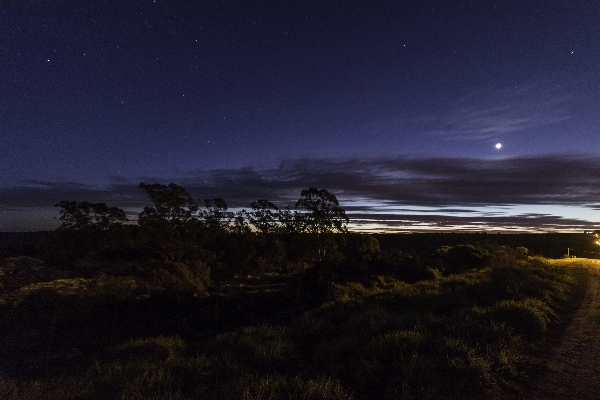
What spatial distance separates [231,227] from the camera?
1585 inches

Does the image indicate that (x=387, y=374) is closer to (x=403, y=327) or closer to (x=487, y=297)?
(x=403, y=327)

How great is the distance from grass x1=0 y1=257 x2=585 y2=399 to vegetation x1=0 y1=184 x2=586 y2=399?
0.13ft

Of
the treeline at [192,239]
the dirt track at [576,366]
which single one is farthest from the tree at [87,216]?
the dirt track at [576,366]

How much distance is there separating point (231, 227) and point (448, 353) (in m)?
34.5

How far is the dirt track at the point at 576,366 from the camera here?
20.3 ft

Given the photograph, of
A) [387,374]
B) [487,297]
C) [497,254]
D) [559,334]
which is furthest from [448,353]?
[497,254]

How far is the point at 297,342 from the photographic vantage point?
974 cm

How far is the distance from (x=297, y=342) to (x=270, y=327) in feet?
5.61

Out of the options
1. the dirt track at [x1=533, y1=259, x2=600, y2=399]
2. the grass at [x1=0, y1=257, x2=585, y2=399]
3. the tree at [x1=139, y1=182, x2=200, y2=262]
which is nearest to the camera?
the dirt track at [x1=533, y1=259, x2=600, y2=399]

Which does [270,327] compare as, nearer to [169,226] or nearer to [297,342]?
[297,342]

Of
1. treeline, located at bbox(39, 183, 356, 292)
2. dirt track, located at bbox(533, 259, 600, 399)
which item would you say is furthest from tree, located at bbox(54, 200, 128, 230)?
dirt track, located at bbox(533, 259, 600, 399)

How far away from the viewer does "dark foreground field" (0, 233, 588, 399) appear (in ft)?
20.9

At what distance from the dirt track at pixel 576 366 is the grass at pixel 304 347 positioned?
34 cm

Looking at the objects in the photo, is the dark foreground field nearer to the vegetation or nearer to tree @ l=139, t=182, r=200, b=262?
the vegetation
